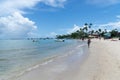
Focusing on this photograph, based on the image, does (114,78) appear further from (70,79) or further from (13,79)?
(13,79)

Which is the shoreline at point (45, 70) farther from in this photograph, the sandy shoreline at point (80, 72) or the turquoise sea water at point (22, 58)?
the turquoise sea water at point (22, 58)

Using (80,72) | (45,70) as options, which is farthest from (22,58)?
(80,72)

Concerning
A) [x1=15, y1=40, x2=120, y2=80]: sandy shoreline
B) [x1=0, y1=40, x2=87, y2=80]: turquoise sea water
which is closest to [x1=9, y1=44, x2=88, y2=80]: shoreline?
[x1=15, y1=40, x2=120, y2=80]: sandy shoreline

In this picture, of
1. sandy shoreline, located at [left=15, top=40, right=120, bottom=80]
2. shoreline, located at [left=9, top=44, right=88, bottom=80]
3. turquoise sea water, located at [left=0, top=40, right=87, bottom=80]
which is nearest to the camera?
sandy shoreline, located at [left=15, top=40, right=120, bottom=80]

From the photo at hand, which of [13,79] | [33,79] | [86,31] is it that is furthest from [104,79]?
[86,31]

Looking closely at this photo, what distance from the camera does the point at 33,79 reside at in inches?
542

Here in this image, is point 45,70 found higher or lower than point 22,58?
higher

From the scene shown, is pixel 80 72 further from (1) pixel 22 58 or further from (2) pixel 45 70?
(1) pixel 22 58

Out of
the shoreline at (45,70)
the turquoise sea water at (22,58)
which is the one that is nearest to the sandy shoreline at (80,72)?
the shoreline at (45,70)

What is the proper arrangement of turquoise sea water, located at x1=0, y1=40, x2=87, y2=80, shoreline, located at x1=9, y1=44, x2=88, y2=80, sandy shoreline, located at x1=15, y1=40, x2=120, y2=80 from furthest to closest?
turquoise sea water, located at x1=0, y1=40, x2=87, y2=80 → shoreline, located at x1=9, y1=44, x2=88, y2=80 → sandy shoreline, located at x1=15, y1=40, x2=120, y2=80

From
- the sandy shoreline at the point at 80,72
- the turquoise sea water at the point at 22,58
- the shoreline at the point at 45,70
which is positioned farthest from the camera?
the turquoise sea water at the point at 22,58

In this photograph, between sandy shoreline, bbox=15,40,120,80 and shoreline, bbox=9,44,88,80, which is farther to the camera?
shoreline, bbox=9,44,88,80

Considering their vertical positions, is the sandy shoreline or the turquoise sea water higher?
the sandy shoreline

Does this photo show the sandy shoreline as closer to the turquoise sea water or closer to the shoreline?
the shoreline
